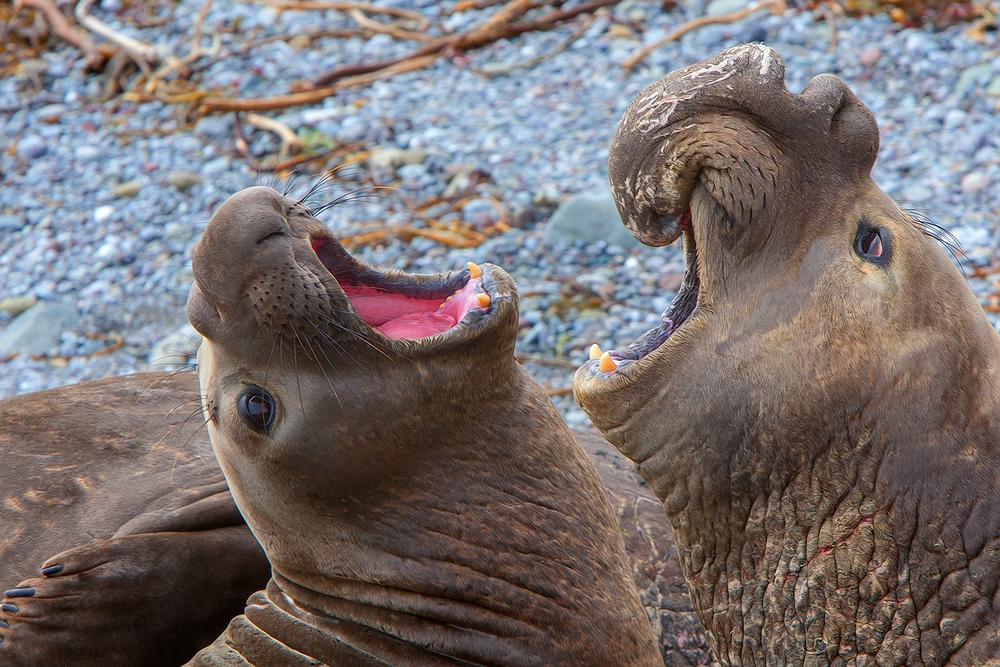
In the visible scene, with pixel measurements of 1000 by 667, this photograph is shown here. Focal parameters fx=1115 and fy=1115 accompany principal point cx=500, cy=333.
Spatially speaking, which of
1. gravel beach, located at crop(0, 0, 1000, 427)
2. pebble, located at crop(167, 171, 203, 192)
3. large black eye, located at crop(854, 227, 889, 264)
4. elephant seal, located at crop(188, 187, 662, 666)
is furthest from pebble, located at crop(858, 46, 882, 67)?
large black eye, located at crop(854, 227, 889, 264)

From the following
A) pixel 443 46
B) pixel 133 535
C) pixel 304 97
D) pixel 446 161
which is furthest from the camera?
pixel 443 46

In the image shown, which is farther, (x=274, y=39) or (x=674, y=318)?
(x=274, y=39)

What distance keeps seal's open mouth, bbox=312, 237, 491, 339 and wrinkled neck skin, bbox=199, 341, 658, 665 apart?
0.86 ft

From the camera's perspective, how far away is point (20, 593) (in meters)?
3.53

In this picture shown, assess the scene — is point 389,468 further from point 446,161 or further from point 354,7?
point 354,7

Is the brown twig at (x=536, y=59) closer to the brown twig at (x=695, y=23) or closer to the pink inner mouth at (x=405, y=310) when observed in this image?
the brown twig at (x=695, y=23)

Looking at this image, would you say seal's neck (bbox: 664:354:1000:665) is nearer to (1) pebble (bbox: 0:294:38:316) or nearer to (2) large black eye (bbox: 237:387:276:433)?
(2) large black eye (bbox: 237:387:276:433)

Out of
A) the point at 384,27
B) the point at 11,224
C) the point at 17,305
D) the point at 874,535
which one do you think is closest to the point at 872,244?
the point at 874,535

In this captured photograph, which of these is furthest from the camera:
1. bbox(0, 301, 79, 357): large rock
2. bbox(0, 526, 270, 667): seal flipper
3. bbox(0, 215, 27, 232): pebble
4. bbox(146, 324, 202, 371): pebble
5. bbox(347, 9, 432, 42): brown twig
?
bbox(347, 9, 432, 42): brown twig

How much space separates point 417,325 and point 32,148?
5904 mm

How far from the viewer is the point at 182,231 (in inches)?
283

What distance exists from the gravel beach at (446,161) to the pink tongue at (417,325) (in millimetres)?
2073

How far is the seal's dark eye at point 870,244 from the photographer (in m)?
2.60

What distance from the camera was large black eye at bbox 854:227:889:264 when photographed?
2.60m
